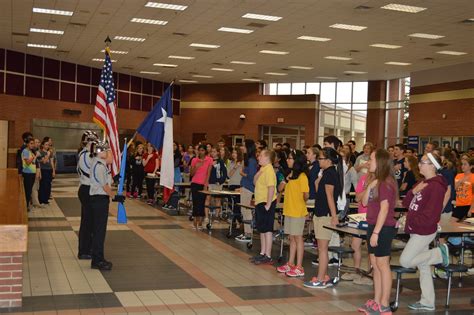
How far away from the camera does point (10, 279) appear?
271 inches

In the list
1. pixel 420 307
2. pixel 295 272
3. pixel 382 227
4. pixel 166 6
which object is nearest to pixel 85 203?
pixel 295 272

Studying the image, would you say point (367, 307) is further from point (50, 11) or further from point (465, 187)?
point (50, 11)

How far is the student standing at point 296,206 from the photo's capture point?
9117mm

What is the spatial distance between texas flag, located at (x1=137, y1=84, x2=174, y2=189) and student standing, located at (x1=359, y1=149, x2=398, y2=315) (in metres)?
5.37

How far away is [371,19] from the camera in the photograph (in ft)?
61.7

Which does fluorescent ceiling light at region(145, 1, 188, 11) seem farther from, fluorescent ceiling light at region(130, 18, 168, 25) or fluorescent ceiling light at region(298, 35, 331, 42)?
fluorescent ceiling light at region(298, 35, 331, 42)

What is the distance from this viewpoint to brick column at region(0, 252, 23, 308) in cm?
682

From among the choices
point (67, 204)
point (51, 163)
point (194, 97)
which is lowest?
point (67, 204)

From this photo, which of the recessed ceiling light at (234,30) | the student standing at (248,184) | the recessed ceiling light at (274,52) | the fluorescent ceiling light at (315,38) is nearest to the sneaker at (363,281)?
the student standing at (248,184)

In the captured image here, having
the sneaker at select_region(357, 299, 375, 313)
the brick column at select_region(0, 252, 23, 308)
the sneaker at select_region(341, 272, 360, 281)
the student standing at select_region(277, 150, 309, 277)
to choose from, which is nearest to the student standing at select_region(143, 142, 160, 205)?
the student standing at select_region(277, 150, 309, 277)

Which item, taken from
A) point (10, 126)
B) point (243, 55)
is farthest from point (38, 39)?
point (243, 55)

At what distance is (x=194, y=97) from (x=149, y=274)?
3252cm

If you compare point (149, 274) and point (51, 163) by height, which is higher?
point (51, 163)

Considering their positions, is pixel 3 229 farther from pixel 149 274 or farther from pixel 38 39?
pixel 38 39
